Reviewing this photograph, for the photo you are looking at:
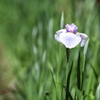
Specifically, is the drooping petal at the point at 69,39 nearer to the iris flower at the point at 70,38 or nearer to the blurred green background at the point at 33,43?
the iris flower at the point at 70,38

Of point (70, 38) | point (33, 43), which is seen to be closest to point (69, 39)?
point (70, 38)

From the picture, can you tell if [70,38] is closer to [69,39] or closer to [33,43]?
[69,39]

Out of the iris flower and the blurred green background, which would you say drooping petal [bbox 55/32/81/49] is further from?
the blurred green background

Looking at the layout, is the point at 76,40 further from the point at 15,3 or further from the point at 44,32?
the point at 15,3

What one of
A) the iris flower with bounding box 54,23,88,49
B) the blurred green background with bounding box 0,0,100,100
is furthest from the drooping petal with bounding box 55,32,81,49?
the blurred green background with bounding box 0,0,100,100

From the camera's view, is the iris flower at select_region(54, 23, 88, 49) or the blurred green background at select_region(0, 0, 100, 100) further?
the blurred green background at select_region(0, 0, 100, 100)

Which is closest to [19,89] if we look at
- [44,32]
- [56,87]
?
[56,87]
